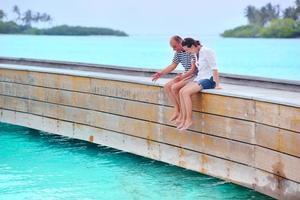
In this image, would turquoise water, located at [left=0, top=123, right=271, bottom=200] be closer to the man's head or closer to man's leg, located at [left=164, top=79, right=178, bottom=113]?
man's leg, located at [left=164, top=79, right=178, bottom=113]

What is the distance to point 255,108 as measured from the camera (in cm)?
1079

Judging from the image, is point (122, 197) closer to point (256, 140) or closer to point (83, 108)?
point (256, 140)

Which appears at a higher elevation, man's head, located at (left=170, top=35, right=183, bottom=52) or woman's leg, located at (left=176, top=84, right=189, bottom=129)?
man's head, located at (left=170, top=35, right=183, bottom=52)

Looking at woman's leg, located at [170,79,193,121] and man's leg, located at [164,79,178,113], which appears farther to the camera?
man's leg, located at [164,79,178,113]

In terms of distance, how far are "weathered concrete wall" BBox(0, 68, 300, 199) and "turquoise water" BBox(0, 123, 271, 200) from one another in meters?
0.20

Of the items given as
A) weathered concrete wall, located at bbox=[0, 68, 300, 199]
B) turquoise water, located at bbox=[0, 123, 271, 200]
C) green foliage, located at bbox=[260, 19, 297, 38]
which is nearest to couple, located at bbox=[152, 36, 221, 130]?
weathered concrete wall, located at bbox=[0, 68, 300, 199]

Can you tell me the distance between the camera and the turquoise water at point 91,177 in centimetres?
1152

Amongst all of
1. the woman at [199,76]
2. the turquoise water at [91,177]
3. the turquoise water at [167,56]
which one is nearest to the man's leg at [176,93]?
the woman at [199,76]

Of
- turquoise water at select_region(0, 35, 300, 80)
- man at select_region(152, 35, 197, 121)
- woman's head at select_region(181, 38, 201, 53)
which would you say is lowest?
turquoise water at select_region(0, 35, 300, 80)

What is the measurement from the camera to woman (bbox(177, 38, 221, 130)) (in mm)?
11484

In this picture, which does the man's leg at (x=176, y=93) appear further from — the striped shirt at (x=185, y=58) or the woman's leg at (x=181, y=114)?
the striped shirt at (x=185, y=58)

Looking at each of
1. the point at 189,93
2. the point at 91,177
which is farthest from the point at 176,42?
the point at 91,177

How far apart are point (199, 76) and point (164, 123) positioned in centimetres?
133

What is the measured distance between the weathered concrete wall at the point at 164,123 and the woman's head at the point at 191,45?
677mm
